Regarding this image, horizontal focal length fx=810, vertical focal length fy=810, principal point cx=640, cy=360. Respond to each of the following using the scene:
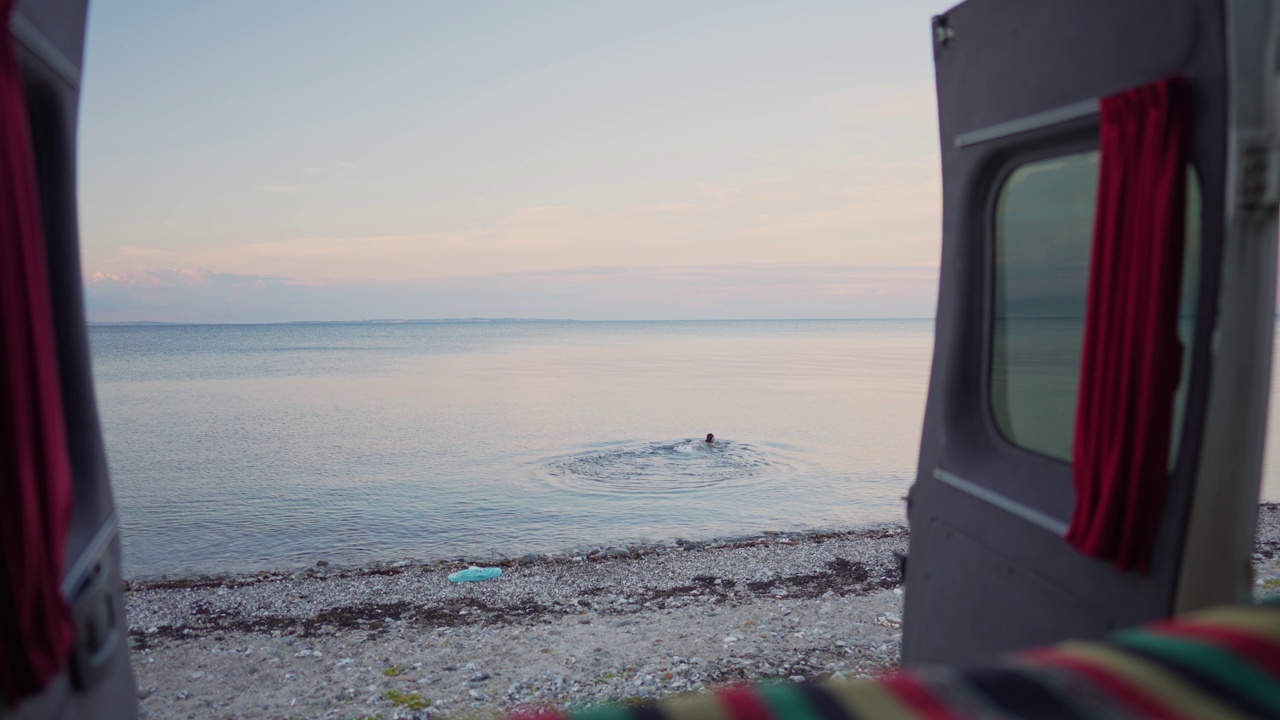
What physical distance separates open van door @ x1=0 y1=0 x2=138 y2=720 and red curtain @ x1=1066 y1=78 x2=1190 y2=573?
2.66 meters

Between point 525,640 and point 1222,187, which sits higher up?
point 1222,187

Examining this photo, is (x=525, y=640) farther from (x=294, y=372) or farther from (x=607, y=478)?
(x=294, y=372)

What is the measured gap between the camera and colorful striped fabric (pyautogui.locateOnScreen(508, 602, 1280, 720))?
4.38 ft

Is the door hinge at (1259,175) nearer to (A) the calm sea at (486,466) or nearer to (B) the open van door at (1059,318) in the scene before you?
(B) the open van door at (1059,318)

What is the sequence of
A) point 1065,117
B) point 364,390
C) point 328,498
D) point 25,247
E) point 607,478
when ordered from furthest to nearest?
1. point 364,390
2. point 607,478
3. point 328,498
4. point 1065,117
5. point 25,247

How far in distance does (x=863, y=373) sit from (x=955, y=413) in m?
43.9

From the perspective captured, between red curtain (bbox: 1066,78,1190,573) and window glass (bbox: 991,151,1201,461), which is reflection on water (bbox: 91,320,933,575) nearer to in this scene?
window glass (bbox: 991,151,1201,461)

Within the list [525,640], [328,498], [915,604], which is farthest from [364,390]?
[915,604]

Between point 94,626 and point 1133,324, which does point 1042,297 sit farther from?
point 94,626

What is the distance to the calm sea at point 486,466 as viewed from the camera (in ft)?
41.7

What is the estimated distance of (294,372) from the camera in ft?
175

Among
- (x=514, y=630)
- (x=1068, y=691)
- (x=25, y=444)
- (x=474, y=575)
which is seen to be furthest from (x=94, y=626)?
(x=474, y=575)

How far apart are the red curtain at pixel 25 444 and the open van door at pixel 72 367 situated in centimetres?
2

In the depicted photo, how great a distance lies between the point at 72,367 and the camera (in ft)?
7.44
